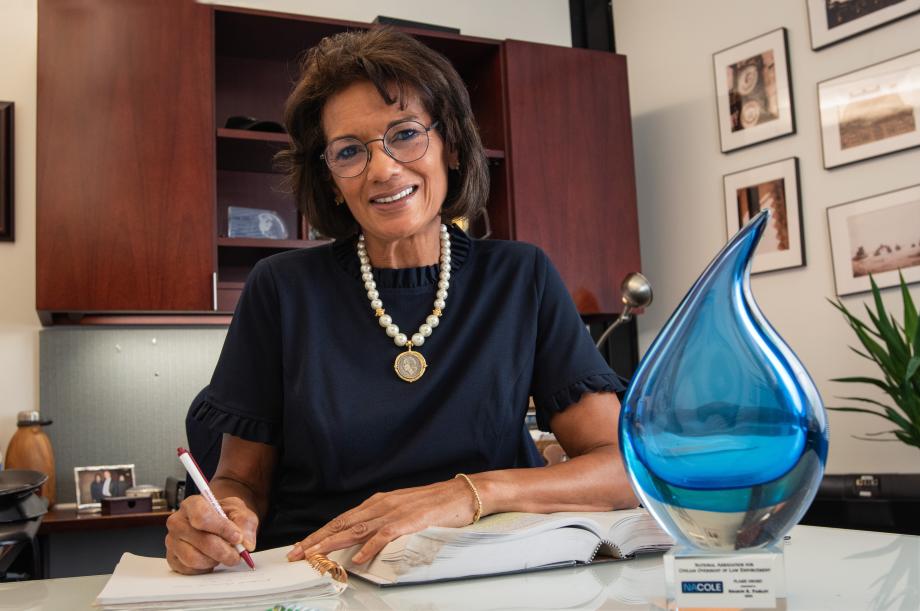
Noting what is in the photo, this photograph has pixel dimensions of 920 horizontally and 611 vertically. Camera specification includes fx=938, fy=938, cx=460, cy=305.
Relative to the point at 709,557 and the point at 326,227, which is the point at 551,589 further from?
the point at 326,227

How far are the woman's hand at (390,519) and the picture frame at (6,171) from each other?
8.06 feet

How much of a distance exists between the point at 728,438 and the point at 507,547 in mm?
331

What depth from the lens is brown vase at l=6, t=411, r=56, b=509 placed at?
2.88 meters

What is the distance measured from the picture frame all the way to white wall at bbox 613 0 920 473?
240 cm

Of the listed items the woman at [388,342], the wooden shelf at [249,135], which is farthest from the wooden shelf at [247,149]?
the woman at [388,342]

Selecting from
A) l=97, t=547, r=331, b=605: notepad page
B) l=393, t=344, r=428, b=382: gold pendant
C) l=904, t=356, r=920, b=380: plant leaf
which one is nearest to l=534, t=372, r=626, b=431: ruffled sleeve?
l=393, t=344, r=428, b=382: gold pendant

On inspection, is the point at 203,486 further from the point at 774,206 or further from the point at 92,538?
the point at 774,206

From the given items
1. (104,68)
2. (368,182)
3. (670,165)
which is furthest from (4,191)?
(670,165)

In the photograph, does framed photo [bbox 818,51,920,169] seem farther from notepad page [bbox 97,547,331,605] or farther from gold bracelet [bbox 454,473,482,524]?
notepad page [bbox 97,547,331,605]

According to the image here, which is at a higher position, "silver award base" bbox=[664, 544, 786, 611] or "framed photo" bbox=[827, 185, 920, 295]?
"framed photo" bbox=[827, 185, 920, 295]

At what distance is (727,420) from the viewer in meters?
0.68

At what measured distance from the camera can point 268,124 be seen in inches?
126

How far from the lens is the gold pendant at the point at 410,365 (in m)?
1.44

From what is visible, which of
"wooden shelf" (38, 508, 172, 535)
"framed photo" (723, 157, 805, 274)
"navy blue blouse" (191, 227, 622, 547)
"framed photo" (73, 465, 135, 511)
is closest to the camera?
"navy blue blouse" (191, 227, 622, 547)
